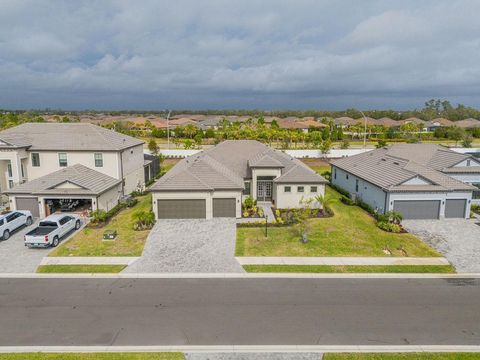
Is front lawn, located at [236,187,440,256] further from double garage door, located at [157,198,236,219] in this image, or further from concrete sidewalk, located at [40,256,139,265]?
concrete sidewalk, located at [40,256,139,265]

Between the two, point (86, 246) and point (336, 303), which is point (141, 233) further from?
point (336, 303)

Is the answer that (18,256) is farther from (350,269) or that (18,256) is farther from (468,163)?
(468,163)

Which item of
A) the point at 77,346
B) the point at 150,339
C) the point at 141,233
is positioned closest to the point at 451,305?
the point at 150,339

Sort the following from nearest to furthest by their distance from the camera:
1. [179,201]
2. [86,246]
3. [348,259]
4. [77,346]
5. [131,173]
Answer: [77,346] < [348,259] < [86,246] < [179,201] < [131,173]

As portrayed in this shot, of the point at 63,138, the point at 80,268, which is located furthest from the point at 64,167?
the point at 80,268

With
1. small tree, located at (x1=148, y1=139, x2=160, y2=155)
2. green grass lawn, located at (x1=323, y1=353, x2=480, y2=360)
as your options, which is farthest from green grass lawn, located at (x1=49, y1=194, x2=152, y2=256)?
small tree, located at (x1=148, y1=139, x2=160, y2=155)
